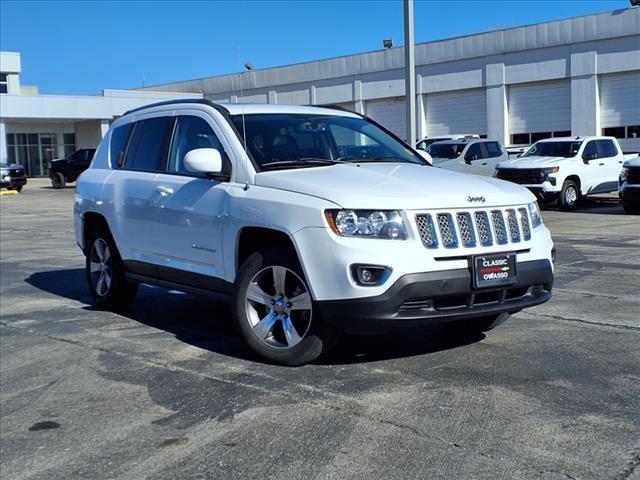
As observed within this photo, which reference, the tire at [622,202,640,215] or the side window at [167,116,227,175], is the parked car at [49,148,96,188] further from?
the side window at [167,116,227,175]

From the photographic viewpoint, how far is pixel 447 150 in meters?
24.8

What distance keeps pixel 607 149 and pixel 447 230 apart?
62.3ft

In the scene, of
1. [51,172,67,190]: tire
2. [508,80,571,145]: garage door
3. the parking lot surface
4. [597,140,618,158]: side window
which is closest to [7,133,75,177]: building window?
[51,172,67,190]: tire

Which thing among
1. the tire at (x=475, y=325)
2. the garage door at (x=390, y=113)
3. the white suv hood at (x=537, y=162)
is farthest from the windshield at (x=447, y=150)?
the tire at (x=475, y=325)

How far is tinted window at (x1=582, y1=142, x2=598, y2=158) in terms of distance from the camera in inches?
853

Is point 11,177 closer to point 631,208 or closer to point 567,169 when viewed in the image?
point 567,169

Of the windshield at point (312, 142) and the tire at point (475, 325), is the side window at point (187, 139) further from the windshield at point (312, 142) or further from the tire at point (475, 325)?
the tire at point (475, 325)

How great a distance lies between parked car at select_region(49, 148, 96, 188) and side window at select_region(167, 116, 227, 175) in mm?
34267

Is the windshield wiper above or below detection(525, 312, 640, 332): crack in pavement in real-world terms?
above

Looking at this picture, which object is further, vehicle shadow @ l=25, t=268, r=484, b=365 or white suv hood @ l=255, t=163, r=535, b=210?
vehicle shadow @ l=25, t=268, r=484, b=365

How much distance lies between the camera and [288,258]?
5340mm

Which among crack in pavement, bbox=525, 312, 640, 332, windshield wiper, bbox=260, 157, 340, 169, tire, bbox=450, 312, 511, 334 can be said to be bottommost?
crack in pavement, bbox=525, 312, 640, 332

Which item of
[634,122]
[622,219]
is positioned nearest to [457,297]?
[622,219]

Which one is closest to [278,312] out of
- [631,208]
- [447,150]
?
[631,208]
